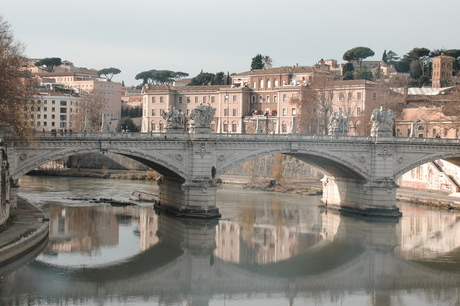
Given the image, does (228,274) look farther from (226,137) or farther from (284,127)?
(284,127)

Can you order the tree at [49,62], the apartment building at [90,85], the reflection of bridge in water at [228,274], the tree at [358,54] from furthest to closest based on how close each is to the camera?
the tree at [49,62] → the tree at [358,54] → the apartment building at [90,85] → the reflection of bridge in water at [228,274]

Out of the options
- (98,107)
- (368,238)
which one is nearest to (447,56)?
(98,107)

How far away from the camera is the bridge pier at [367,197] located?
4066 centimetres

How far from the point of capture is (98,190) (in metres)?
52.3

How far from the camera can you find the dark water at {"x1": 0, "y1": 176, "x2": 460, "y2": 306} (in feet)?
81.4

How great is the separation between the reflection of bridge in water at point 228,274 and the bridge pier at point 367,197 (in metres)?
5.44

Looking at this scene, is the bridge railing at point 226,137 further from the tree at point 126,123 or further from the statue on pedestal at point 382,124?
the tree at point 126,123

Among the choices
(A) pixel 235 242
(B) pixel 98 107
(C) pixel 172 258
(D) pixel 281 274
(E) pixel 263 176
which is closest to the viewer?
(D) pixel 281 274

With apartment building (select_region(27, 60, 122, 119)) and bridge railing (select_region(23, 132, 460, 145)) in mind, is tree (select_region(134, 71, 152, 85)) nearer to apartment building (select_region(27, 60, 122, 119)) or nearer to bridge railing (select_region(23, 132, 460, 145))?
apartment building (select_region(27, 60, 122, 119))

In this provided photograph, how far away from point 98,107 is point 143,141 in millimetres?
38921

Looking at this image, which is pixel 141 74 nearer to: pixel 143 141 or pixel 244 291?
pixel 143 141

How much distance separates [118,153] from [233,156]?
6641mm

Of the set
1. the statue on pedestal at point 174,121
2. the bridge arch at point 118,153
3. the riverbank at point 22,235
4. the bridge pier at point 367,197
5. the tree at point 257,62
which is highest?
the tree at point 257,62

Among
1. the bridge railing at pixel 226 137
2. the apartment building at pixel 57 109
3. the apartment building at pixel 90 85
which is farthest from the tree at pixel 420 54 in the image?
the bridge railing at pixel 226 137
